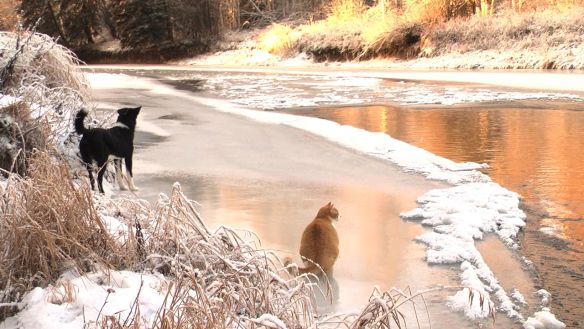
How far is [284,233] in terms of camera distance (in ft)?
16.6

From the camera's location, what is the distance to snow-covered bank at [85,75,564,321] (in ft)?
13.1

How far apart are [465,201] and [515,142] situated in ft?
12.2

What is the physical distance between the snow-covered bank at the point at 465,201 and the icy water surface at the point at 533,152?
210 mm

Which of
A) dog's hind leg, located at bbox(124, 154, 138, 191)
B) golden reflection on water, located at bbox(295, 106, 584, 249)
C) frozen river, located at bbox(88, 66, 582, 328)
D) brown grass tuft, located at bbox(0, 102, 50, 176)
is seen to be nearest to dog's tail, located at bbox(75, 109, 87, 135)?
brown grass tuft, located at bbox(0, 102, 50, 176)

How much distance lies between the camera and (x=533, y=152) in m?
8.11

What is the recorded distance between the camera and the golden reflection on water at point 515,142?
19.2ft

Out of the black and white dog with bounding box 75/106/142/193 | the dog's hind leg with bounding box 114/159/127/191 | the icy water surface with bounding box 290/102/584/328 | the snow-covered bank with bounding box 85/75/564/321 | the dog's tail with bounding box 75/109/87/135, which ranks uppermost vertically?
the dog's tail with bounding box 75/109/87/135

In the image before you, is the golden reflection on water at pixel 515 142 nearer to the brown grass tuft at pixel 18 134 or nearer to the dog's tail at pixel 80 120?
the dog's tail at pixel 80 120

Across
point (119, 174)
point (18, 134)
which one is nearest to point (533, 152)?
point (119, 174)

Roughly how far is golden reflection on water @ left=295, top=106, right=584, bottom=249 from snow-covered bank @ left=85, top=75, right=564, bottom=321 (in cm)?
33

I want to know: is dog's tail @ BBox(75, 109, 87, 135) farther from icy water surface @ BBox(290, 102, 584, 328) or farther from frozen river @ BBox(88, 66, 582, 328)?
icy water surface @ BBox(290, 102, 584, 328)

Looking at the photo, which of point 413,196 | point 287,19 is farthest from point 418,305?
point 287,19

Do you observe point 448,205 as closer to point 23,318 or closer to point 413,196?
point 413,196

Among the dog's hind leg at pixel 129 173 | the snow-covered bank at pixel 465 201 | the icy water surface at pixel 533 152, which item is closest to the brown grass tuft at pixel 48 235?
the snow-covered bank at pixel 465 201
